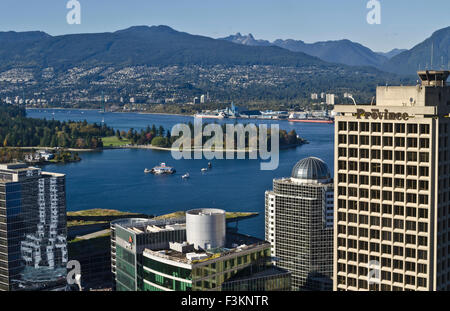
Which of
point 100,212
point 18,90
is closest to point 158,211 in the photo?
point 100,212

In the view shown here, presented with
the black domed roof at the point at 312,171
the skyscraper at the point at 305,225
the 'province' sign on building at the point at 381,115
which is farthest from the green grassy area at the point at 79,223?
the 'province' sign on building at the point at 381,115

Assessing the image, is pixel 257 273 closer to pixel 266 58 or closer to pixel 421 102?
pixel 421 102

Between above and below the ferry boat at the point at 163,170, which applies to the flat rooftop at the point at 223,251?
above

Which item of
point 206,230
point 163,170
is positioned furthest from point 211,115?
point 206,230

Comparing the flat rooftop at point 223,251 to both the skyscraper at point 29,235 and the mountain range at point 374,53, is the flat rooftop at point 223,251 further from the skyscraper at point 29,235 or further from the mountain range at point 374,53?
the mountain range at point 374,53

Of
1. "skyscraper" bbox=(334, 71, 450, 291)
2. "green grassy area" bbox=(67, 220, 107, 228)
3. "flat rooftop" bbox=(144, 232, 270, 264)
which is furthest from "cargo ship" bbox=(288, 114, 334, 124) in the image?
"skyscraper" bbox=(334, 71, 450, 291)

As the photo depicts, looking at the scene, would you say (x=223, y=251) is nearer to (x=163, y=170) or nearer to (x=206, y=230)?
(x=206, y=230)

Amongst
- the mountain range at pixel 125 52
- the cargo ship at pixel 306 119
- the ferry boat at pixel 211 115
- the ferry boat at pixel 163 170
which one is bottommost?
the ferry boat at pixel 163 170
